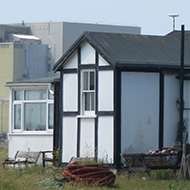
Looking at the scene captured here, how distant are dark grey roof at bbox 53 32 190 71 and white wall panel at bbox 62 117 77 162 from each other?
1935mm

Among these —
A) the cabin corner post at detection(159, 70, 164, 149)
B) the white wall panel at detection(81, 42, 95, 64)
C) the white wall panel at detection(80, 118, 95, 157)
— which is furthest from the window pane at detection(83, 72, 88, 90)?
the cabin corner post at detection(159, 70, 164, 149)

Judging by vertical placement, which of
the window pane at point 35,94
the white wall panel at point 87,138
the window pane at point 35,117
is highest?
the window pane at point 35,94

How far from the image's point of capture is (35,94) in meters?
24.5

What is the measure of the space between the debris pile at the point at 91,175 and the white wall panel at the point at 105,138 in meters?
3.01

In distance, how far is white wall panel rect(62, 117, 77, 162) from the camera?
69.7 ft

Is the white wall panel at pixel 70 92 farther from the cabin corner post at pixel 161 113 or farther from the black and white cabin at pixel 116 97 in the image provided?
the cabin corner post at pixel 161 113

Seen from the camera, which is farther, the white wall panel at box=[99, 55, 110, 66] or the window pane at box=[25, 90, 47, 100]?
the window pane at box=[25, 90, 47, 100]

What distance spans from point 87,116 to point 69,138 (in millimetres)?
1235

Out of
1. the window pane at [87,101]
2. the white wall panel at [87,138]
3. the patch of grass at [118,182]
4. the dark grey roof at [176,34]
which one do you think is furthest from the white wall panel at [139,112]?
the dark grey roof at [176,34]

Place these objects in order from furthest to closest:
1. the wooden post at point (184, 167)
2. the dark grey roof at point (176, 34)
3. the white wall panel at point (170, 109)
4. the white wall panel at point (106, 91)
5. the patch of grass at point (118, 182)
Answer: the dark grey roof at point (176, 34), the white wall panel at point (170, 109), the white wall panel at point (106, 91), the wooden post at point (184, 167), the patch of grass at point (118, 182)

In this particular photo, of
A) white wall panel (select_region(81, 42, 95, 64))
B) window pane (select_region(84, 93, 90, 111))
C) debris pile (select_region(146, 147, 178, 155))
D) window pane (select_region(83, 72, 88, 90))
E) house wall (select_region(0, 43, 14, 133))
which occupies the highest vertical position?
house wall (select_region(0, 43, 14, 133))

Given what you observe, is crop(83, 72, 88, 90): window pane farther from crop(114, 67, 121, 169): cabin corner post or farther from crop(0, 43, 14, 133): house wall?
crop(0, 43, 14, 133): house wall

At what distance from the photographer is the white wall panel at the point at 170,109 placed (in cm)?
2102

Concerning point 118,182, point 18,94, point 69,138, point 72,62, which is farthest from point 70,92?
point 118,182
